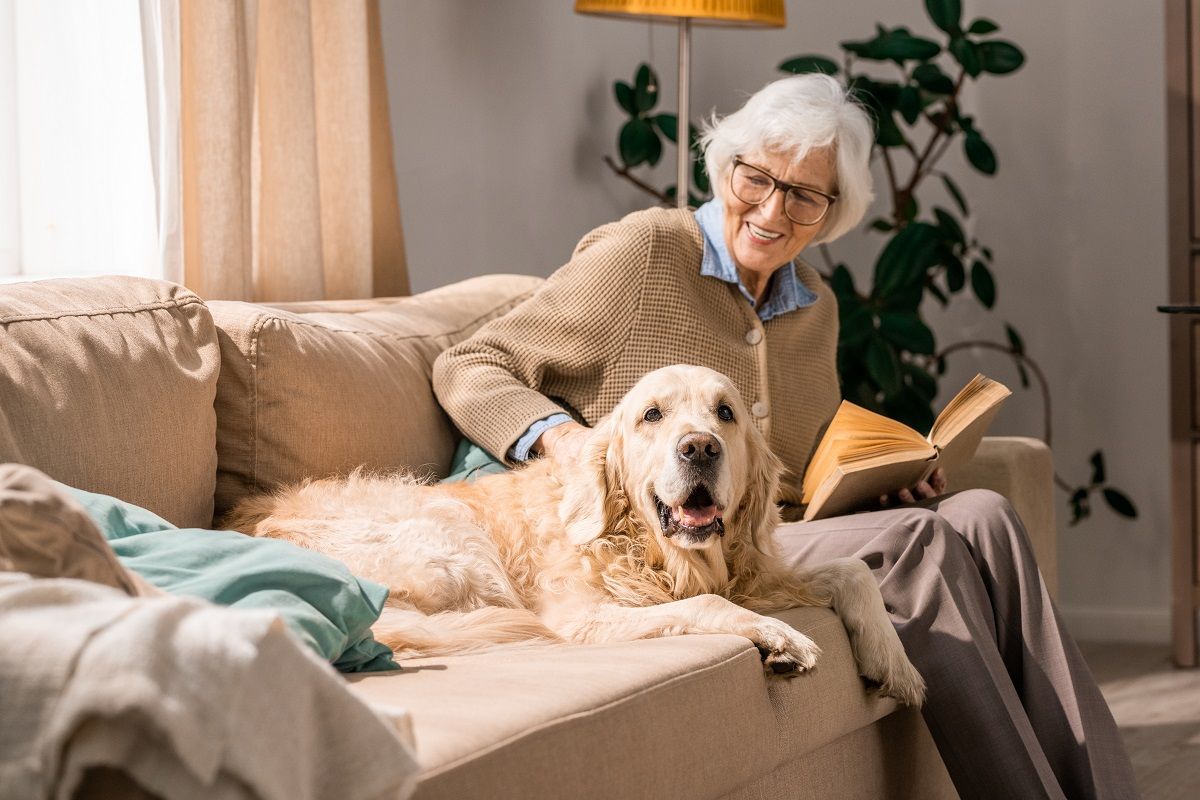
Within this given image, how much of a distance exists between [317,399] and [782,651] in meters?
0.89

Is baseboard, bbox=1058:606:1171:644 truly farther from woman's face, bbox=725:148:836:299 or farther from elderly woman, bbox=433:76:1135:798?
woman's face, bbox=725:148:836:299

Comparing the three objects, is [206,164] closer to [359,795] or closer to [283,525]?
[283,525]

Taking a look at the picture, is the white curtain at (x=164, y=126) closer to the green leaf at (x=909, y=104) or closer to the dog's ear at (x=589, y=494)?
the dog's ear at (x=589, y=494)

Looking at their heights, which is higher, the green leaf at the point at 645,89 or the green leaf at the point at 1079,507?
the green leaf at the point at 645,89

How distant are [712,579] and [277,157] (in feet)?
4.64

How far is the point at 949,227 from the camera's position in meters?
4.10

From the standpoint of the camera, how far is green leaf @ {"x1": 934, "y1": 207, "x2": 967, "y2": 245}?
4.07 metres

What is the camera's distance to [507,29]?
390cm

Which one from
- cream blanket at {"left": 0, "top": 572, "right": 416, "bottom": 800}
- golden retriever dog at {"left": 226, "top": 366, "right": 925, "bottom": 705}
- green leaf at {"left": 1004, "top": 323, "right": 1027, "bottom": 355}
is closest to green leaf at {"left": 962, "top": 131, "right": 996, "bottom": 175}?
green leaf at {"left": 1004, "top": 323, "right": 1027, "bottom": 355}

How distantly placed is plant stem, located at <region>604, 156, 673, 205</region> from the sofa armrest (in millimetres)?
1664

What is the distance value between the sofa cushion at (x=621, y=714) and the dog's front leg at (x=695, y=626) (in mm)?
32

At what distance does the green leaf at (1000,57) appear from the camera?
3930 mm

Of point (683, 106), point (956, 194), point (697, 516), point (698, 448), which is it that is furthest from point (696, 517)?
point (956, 194)

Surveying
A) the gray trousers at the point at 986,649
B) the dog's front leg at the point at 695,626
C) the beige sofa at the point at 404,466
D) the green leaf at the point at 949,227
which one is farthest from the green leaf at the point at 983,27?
the dog's front leg at the point at 695,626
